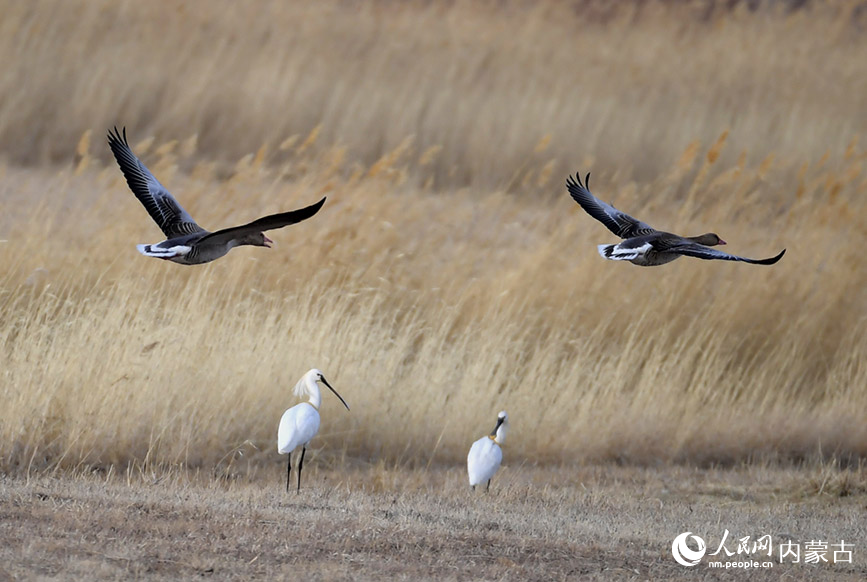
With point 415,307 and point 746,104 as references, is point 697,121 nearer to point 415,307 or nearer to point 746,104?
point 746,104

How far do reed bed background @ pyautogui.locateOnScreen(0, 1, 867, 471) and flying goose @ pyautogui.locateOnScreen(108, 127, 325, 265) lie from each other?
2.14 m

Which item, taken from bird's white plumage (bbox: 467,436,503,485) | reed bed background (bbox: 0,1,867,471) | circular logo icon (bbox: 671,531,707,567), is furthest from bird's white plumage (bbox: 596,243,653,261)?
reed bed background (bbox: 0,1,867,471)

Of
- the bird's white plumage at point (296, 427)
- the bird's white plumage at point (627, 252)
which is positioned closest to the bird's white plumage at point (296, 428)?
the bird's white plumage at point (296, 427)

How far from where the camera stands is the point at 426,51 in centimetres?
1817

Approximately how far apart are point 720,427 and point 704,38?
35.6ft

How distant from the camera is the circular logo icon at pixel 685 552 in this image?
6.40m

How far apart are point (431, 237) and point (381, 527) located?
22.0 ft

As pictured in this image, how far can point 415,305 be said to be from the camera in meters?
10.9

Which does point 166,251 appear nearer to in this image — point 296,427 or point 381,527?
point 381,527

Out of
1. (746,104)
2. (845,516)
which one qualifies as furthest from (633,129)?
(845,516)

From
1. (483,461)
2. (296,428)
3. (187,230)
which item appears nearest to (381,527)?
(296,428)

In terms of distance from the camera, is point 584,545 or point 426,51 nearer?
point 584,545

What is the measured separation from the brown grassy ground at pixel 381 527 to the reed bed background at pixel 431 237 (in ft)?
2.58

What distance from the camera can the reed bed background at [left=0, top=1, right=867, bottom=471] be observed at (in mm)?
9102
